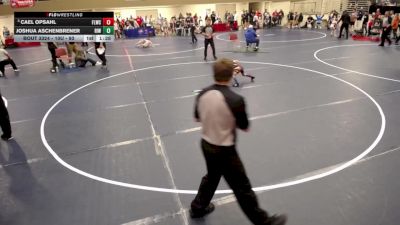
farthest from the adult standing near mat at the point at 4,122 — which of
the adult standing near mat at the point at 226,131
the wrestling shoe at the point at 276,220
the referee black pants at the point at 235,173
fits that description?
the wrestling shoe at the point at 276,220

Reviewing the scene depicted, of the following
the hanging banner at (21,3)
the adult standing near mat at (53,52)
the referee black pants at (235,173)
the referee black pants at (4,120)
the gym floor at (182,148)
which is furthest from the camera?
the hanging banner at (21,3)

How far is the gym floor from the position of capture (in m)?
4.68

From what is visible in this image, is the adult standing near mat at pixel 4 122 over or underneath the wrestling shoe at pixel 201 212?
over

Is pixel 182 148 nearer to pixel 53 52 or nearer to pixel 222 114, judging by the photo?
pixel 222 114

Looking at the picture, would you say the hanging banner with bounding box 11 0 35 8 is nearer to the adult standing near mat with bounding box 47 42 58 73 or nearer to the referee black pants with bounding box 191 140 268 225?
the adult standing near mat with bounding box 47 42 58 73

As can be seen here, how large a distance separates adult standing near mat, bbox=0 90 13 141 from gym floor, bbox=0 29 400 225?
0.22 metres

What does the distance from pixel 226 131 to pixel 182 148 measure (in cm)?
294

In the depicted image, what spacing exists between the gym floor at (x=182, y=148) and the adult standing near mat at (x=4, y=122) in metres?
0.22

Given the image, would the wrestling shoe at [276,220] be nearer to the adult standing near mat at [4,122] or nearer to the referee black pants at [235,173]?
the referee black pants at [235,173]

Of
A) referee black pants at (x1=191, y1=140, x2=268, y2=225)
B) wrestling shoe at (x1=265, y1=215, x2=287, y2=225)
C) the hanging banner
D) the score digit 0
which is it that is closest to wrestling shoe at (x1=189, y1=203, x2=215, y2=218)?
referee black pants at (x1=191, y1=140, x2=268, y2=225)

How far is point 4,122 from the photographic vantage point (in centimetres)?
714

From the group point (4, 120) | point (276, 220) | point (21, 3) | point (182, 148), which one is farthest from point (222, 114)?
point (21, 3)

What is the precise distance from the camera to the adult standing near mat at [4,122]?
7.03 metres
